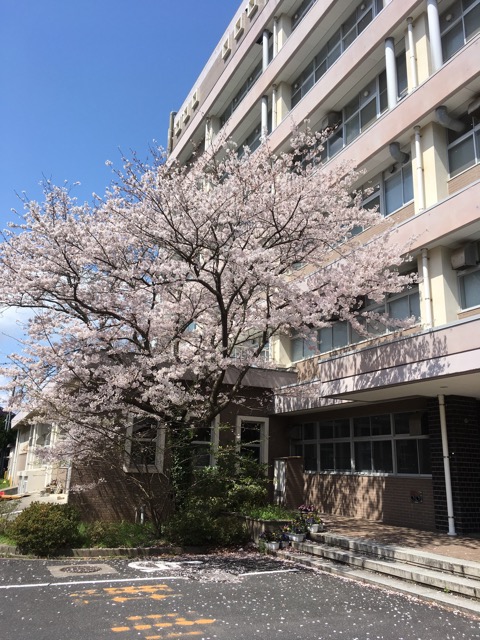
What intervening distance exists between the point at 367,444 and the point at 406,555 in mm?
6023

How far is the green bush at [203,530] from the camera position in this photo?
447 inches

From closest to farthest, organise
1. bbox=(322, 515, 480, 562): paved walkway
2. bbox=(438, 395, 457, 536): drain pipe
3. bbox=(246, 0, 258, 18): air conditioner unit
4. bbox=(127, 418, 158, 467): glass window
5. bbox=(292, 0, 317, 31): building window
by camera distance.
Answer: bbox=(322, 515, 480, 562): paved walkway → bbox=(438, 395, 457, 536): drain pipe → bbox=(127, 418, 158, 467): glass window → bbox=(292, 0, 317, 31): building window → bbox=(246, 0, 258, 18): air conditioner unit

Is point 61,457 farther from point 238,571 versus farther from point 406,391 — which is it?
A: point 406,391

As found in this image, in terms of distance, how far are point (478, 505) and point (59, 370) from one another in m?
10.2

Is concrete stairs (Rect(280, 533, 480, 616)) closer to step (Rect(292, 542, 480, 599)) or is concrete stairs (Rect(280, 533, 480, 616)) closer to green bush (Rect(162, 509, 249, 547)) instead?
step (Rect(292, 542, 480, 599))

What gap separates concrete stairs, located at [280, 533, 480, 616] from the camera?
791 centimetres

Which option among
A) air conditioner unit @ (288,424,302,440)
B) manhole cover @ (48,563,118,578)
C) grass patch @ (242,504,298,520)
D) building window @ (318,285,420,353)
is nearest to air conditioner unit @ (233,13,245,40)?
building window @ (318,285,420,353)

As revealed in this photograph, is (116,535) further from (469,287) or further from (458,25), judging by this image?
(458,25)

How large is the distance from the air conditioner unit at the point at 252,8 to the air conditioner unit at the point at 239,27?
0.45 meters

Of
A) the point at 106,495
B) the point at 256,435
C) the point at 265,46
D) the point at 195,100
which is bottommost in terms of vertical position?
the point at 106,495

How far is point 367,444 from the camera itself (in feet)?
50.9

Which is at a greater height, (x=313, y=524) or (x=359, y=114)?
(x=359, y=114)

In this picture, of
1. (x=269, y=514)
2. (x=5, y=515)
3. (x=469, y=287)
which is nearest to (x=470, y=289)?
(x=469, y=287)

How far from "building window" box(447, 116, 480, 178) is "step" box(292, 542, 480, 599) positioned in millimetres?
9308
